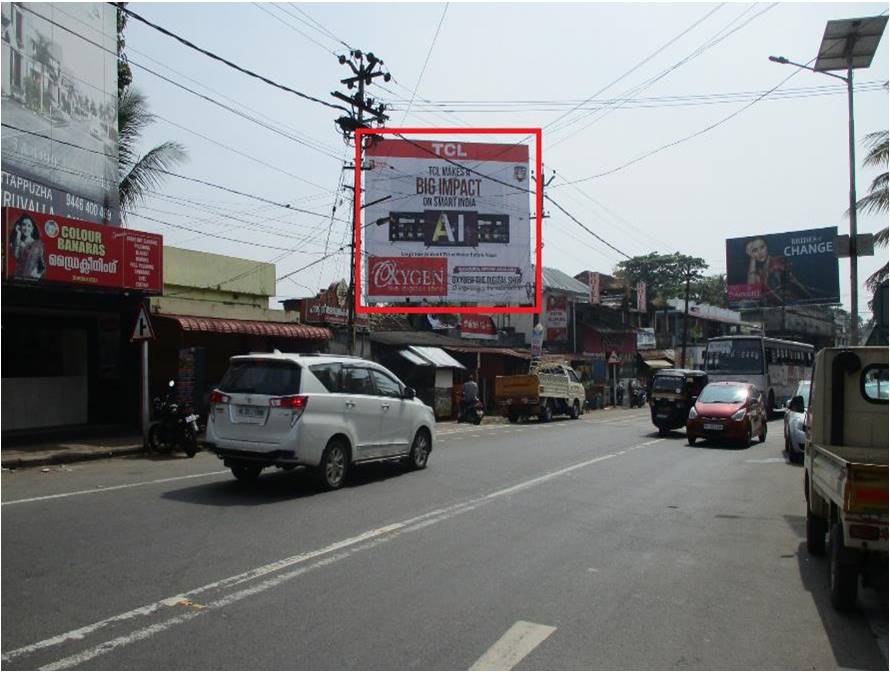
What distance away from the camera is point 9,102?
17.0 meters

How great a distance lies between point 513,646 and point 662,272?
71099mm

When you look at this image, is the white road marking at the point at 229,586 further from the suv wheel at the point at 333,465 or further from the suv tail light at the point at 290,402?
the suv tail light at the point at 290,402

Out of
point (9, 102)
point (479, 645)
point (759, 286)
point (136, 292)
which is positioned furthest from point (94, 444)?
point (759, 286)

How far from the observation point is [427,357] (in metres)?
28.2

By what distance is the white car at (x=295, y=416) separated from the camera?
9.66 meters

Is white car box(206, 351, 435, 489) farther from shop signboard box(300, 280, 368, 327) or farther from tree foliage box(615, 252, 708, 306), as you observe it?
tree foliage box(615, 252, 708, 306)

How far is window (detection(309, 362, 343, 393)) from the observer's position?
10203 millimetres

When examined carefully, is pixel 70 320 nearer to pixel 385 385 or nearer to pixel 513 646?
pixel 385 385

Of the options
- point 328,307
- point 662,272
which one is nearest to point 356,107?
point 328,307

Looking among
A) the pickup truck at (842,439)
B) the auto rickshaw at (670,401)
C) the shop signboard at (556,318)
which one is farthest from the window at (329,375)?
the shop signboard at (556,318)

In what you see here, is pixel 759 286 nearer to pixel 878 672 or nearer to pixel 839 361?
pixel 839 361

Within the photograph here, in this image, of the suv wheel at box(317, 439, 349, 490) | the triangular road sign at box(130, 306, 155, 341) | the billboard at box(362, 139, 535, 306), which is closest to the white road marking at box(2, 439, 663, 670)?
the suv wheel at box(317, 439, 349, 490)

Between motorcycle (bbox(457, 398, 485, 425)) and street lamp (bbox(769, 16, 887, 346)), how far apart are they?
42.1 ft

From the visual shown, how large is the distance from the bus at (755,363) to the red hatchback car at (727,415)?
12.1m
